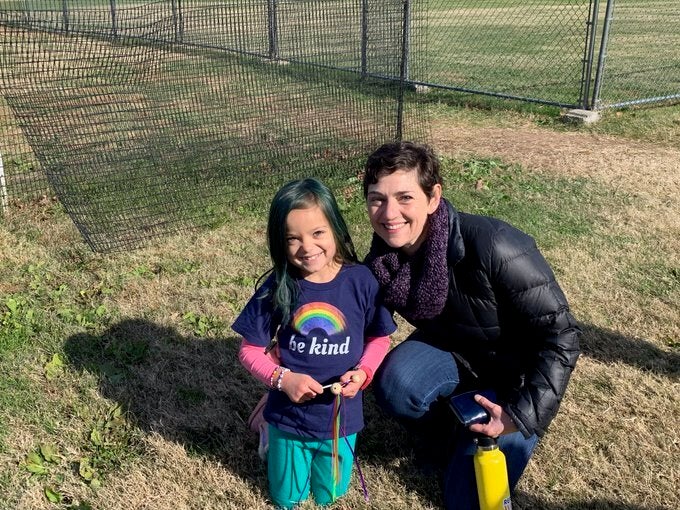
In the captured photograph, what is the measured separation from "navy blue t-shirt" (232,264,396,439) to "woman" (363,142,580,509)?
0.32 feet

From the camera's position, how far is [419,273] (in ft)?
7.78

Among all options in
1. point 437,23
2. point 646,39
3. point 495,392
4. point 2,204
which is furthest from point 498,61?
point 495,392

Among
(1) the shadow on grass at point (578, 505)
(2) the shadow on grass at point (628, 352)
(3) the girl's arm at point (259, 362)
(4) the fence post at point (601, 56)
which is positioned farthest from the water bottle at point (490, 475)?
(4) the fence post at point (601, 56)

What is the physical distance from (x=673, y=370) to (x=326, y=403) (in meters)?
1.85

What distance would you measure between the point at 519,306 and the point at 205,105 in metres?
5.25

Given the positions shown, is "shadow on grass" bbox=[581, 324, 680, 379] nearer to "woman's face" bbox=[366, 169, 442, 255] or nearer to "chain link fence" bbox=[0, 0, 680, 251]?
"woman's face" bbox=[366, 169, 442, 255]

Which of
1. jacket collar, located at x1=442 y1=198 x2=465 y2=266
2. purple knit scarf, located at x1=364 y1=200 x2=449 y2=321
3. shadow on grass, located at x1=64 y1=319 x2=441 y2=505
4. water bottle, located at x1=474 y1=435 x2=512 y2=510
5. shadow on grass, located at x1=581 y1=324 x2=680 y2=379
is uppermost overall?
jacket collar, located at x1=442 y1=198 x2=465 y2=266

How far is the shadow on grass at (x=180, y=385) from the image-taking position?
2.89 m

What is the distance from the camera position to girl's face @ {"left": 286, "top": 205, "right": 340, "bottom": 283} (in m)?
2.19

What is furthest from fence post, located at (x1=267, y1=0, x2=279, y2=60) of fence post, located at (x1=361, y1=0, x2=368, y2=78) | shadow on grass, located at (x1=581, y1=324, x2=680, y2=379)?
shadow on grass, located at (x1=581, y1=324, x2=680, y2=379)

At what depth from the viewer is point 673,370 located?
331cm

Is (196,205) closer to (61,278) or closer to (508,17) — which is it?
(61,278)

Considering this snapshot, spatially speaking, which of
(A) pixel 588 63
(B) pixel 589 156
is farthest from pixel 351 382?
(A) pixel 588 63

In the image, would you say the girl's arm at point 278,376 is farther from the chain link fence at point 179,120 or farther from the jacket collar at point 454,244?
the chain link fence at point 179,120
